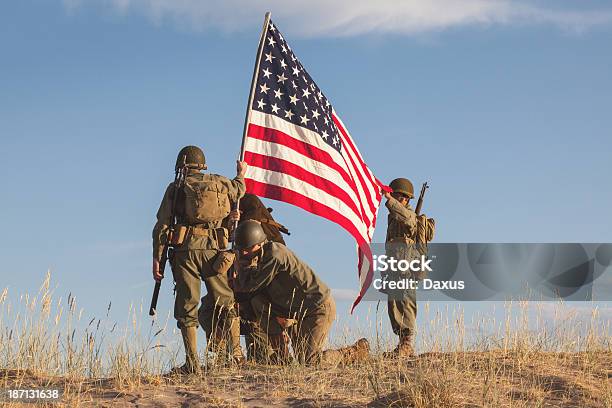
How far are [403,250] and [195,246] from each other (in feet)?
11.6

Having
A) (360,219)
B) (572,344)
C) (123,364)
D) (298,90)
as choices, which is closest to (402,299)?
(360,219)

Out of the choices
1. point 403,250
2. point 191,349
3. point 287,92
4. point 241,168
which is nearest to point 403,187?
point 403,250

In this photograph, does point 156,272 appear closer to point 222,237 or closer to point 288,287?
point 222,237

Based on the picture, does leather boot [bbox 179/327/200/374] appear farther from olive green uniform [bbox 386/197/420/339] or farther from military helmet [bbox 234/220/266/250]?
olive green uniform [bbox 386/197/420/339]

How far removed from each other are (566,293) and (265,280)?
6935 mm

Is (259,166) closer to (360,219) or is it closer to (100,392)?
(360,219)

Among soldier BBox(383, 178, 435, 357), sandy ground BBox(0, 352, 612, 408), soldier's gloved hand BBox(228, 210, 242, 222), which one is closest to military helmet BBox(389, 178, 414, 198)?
soldier BBox(383, 178, 435, 357)

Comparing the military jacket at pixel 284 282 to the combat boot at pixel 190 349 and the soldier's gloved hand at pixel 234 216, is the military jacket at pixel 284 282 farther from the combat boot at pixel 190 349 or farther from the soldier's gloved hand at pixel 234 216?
the combat boot at pixel 190 349

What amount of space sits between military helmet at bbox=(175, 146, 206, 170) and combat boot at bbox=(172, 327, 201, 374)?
1.90m

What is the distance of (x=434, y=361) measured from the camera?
36.2ft

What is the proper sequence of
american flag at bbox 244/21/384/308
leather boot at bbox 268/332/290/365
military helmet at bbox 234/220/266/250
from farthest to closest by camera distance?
american flag at bbox 244/21/384/308
leather boot at bbox 268/332/290/365
military helmet at bbox 234/220/266/250

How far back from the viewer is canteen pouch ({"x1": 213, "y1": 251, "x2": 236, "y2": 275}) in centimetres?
1029

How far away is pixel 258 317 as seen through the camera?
11273mm

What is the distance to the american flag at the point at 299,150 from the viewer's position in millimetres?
12172
